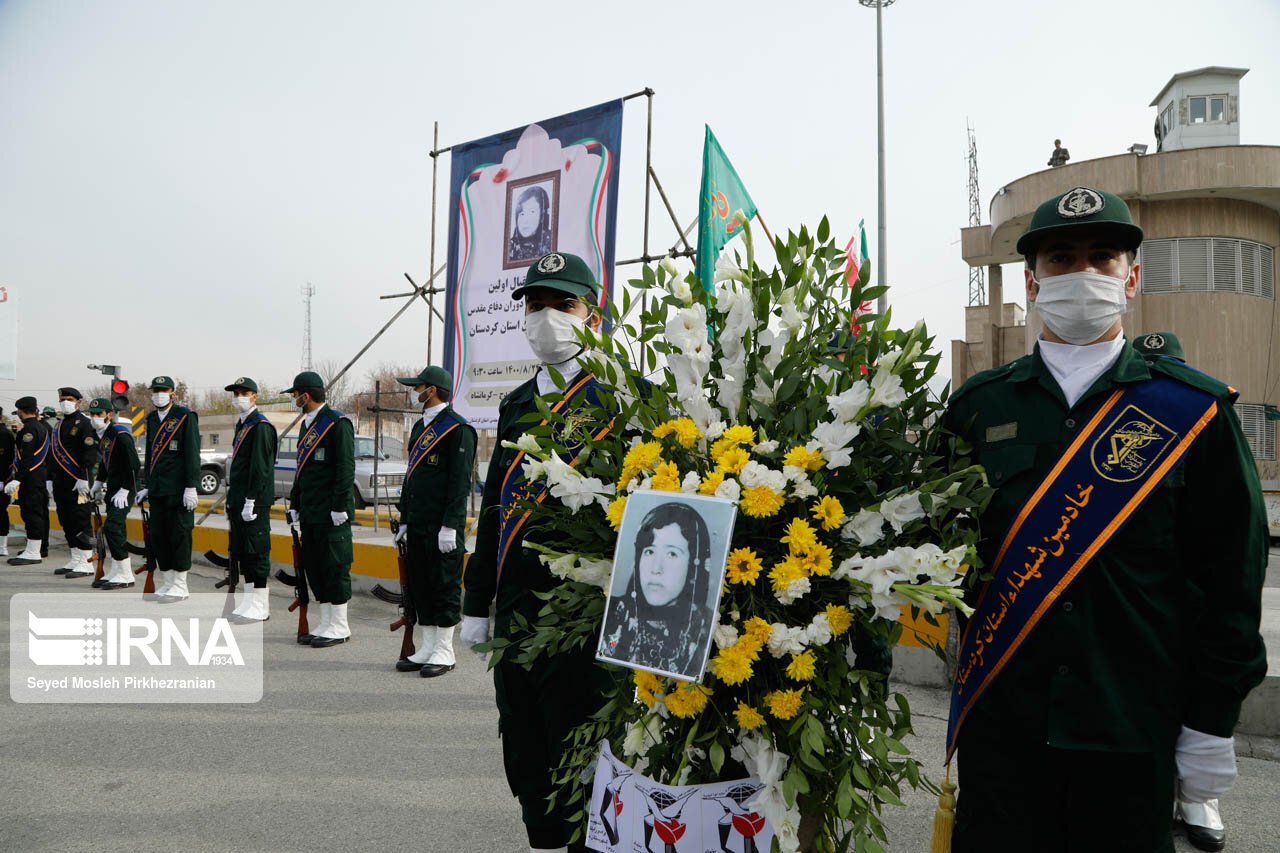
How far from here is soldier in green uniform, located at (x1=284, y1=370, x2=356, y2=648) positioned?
6.59 m

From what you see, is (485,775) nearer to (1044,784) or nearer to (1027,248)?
(1044,784)

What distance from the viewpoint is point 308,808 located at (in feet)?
11.4

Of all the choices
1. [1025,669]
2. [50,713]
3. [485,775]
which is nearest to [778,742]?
[1025,669]

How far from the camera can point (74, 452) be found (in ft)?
33.3

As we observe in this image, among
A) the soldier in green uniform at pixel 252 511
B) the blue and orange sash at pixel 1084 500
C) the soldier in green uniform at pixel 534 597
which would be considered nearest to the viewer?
the blue and orange sash at pixel 1084 500

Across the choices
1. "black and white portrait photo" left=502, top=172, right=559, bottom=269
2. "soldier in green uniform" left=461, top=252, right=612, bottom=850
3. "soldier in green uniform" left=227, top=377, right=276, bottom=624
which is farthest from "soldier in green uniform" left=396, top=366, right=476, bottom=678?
"soldier in green uniform" left=461, top=252, right=612, bottom=850

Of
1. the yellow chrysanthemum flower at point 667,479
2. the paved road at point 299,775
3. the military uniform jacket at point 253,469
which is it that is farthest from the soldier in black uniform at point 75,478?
the yellow chrysanthemum flower at point 667,479

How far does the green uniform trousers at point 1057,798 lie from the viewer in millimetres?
→ 1710

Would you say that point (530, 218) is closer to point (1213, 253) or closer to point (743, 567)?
point (743, 567)

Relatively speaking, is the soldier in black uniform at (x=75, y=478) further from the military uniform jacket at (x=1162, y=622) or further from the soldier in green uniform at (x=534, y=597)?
the military uniform jacket at (x=1162, y=622)

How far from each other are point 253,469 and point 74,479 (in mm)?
4536

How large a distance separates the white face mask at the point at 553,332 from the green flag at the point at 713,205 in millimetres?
3583

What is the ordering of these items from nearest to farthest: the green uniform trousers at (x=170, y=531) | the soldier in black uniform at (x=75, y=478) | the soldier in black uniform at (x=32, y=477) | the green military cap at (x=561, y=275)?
the green military cap at (x=561, y=275)
the green uniform trousers at (x=170, y=531)
the soldier in black uniform at (x=75, y=478)
the soldier in black uniform at (x=32, y=477)

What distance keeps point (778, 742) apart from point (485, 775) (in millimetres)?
2700
